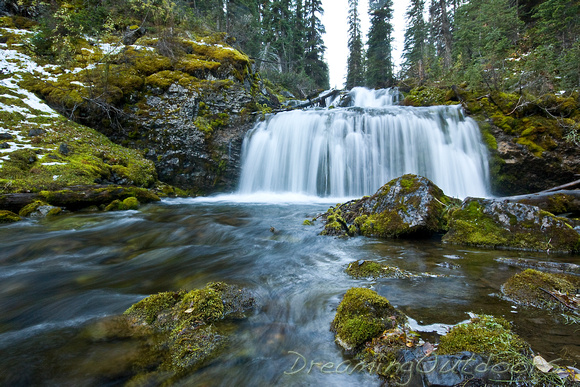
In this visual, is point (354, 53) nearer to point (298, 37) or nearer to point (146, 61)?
point (298, 37)

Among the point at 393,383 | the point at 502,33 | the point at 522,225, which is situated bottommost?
the point at 393,383

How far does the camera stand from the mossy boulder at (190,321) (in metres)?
2.05

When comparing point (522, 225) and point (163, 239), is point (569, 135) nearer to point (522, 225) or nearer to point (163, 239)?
point (522, 225)

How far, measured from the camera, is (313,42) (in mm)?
36094

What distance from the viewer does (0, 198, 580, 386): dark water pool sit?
2.00m

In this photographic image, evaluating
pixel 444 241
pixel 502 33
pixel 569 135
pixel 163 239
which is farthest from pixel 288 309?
pixel 502 33

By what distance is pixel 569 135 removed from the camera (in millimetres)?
10008

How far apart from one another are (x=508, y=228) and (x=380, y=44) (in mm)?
34878

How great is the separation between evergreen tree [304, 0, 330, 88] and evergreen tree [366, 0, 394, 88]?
693 cm

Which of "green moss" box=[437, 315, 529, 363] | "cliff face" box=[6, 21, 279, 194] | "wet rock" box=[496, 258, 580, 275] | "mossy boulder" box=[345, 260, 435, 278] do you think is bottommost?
"mossy boulder" box=[345, 260, 435, 278]

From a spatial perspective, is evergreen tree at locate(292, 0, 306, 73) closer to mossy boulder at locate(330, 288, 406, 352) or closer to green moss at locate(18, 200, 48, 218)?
green moss at locate(18, 200, 48, 218)

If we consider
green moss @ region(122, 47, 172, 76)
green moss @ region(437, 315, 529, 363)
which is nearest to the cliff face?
green moss @ region(122, 47, 172, 76)

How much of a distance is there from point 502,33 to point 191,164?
81.7ft

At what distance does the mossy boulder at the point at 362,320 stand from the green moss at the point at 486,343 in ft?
1.44
